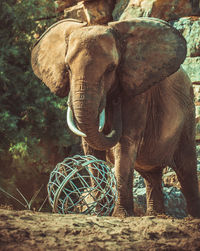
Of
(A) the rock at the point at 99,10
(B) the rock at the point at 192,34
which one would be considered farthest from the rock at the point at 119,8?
(B) the rock at the point at 192,34

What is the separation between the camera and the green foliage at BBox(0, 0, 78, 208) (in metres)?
8.87

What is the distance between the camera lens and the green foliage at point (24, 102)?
8.87 m

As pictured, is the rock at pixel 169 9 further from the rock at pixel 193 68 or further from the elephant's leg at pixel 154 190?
the elephant's leg at pixel 154 190

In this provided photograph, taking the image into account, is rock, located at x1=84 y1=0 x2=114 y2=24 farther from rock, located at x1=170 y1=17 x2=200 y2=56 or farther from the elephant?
the elephant

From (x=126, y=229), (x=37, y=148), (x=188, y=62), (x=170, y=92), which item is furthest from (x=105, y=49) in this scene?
(x=37, y=148)

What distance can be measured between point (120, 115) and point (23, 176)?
6.04 metres

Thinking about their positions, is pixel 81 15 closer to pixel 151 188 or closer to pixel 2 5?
pixel 2 5

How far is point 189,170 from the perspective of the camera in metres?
5.18

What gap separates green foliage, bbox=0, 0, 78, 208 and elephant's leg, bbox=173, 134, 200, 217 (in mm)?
4077

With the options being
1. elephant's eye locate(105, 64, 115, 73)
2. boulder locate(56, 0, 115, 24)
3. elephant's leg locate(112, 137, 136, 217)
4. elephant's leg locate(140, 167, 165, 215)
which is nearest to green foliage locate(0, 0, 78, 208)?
boulder locate(56, 0, 115, 24)

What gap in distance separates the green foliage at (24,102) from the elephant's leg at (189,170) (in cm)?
408

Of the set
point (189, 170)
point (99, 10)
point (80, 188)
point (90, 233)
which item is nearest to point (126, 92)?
point (80, 188)

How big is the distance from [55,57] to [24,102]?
4843 mm

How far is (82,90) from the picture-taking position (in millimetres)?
3766
